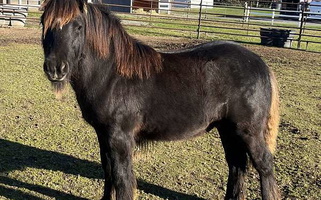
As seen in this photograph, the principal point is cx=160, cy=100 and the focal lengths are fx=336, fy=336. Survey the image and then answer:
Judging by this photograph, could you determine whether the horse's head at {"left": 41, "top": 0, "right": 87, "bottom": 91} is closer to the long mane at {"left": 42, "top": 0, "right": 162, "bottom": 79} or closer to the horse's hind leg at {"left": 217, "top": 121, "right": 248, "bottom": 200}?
the long mane at {"left": 42, "top": 0, "right": 162, "bottom": 79}

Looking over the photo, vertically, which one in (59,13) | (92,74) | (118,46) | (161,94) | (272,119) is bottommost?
(272,119)

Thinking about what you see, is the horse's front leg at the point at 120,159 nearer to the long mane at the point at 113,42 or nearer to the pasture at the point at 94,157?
the pasture at the point at 94,157

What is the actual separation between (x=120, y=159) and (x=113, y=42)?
0.99 meters

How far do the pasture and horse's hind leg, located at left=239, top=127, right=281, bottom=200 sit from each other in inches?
14.6

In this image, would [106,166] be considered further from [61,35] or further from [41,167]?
[61,35]

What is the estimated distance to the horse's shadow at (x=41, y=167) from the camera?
134 inches

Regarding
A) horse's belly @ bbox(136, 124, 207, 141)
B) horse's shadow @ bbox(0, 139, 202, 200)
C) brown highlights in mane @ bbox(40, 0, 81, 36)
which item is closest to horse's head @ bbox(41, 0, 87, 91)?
brown highlights in mane @ bbox(40, 0, 81, 36)

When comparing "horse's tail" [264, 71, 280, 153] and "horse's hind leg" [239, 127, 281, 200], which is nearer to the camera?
"horse's hind leg" [239, 127, 281, 200]

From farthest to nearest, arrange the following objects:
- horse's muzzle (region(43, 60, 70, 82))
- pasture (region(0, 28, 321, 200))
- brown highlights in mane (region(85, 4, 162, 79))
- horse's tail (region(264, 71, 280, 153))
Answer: pasture (region(0, 28, 321, 200)) → horse's tail (region(264, 71, 280, 153)) → brown highlights in mane (region(85, 4, 162, 79)) → horse's muzzle (region(43, 60, 70, 82))

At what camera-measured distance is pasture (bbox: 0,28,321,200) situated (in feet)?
11.6

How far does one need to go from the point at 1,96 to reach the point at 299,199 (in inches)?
204

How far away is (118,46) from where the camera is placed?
9.16ft

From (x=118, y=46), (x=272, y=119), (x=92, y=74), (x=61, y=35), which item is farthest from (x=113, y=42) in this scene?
(x=272, y=119)

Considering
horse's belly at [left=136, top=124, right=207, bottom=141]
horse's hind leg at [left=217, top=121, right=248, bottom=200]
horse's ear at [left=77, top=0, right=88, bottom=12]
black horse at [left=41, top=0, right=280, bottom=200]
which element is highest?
horse's ear at [left=77, top=0, right=88, bottom=12]
